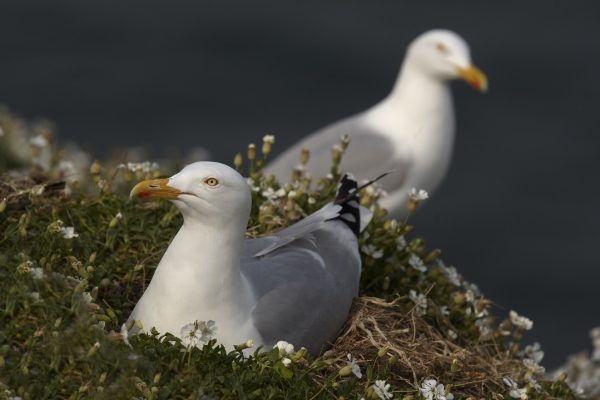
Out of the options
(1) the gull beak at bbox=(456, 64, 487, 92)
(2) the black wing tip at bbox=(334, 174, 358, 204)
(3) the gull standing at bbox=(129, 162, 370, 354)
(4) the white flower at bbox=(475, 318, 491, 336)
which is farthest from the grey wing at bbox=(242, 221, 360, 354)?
(1) the gull beak at bbox=(456, 64, 487, 92)

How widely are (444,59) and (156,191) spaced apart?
18.8 feet

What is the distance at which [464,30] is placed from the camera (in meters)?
17.4

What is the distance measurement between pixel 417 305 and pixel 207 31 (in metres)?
12.0

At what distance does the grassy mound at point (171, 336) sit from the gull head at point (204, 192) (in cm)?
38

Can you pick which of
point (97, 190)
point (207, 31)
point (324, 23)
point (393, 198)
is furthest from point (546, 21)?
point (97, 190)

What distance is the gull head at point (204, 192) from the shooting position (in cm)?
495

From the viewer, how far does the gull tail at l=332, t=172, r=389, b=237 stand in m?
5.77

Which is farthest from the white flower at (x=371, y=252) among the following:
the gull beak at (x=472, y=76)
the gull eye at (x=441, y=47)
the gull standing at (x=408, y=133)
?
the gull eye at (x=441, y=47)

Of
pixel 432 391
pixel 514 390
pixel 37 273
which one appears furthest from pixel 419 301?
pixel 37 273

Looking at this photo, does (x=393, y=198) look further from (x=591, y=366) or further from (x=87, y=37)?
(x=87, y=37)

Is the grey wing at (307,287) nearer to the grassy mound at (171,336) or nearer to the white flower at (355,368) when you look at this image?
the grassy mound at (171,336)

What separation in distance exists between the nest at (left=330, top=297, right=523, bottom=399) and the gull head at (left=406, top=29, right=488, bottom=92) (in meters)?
4.72

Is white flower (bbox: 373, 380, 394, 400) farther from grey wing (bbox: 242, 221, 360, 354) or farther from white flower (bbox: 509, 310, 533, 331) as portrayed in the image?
white flower (bbox: 509, 310, 533, 331)

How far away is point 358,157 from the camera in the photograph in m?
9.32
